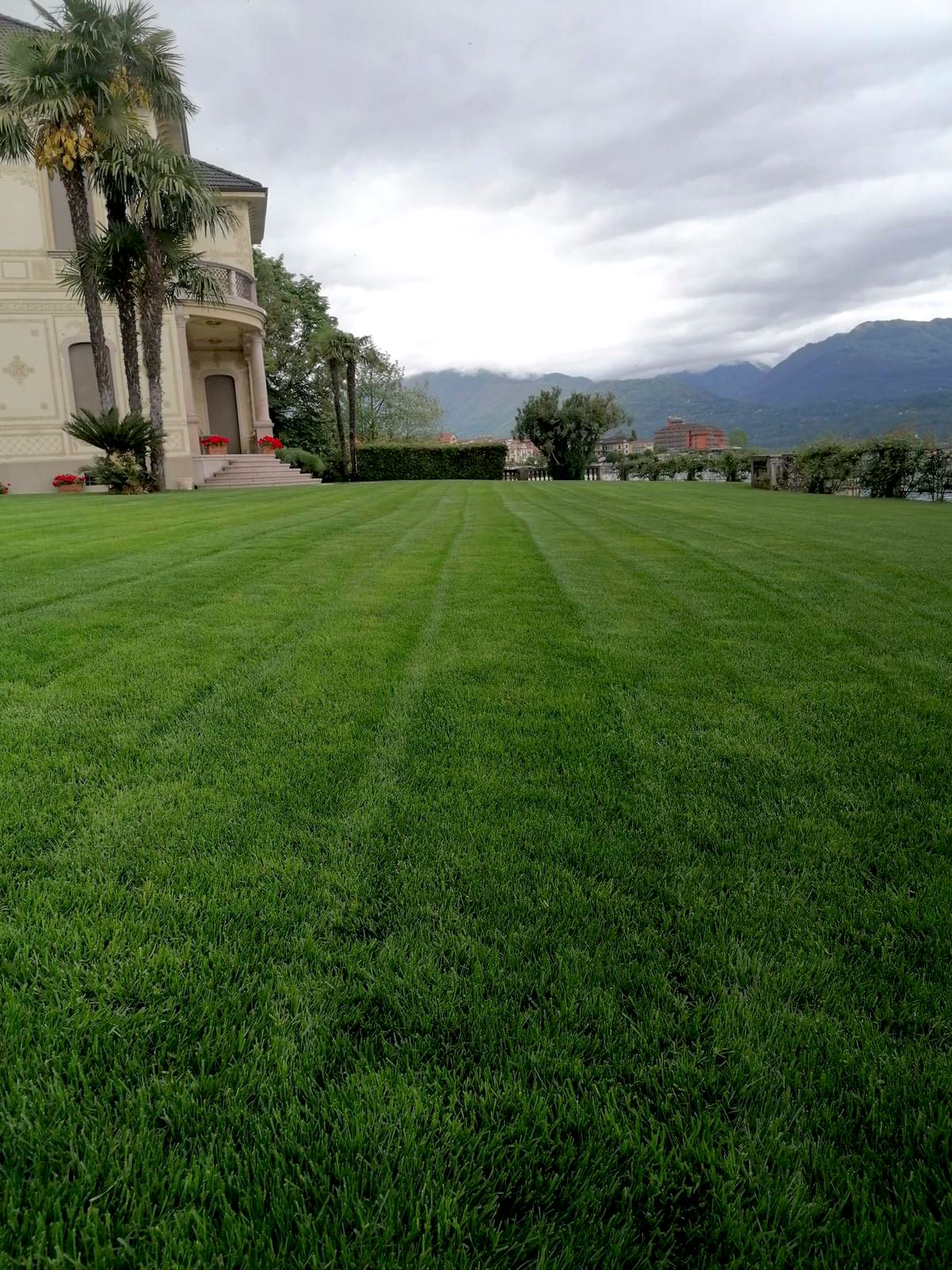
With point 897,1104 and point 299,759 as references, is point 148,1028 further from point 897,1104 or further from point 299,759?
point 897,1104

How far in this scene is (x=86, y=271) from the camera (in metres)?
15.0

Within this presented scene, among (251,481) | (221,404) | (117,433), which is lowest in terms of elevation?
(251,481)

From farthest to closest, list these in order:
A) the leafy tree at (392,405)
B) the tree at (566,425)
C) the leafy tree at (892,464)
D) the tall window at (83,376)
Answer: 1. the leafy tree at (392,405)
2. the tree at (566,425)
3. the tall window at (83,376)
4. the leafy tree at (892,464)

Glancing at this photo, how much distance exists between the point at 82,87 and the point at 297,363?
20229 millimetres

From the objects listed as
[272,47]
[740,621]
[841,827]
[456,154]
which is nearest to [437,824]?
[841,827]

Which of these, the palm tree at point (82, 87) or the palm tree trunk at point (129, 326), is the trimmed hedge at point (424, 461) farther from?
the palm tree at point (82, 87)

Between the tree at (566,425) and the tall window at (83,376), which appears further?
the tree at (566,425)

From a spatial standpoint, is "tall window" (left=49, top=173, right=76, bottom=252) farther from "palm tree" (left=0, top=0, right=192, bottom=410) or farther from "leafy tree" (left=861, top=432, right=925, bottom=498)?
"leafy tree" (left=861, top=432, right=925, bottom=498)

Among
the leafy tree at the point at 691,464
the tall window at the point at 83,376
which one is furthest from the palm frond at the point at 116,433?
the leafy tree at the point at 691,464

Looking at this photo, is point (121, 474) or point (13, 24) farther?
point (13, 24)

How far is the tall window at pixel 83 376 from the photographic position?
63.6ft

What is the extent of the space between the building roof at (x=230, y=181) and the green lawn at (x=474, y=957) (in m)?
25.3

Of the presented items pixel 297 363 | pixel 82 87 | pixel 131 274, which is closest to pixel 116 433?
pixel 131 274

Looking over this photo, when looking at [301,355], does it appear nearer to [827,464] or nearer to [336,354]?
[336,354]
